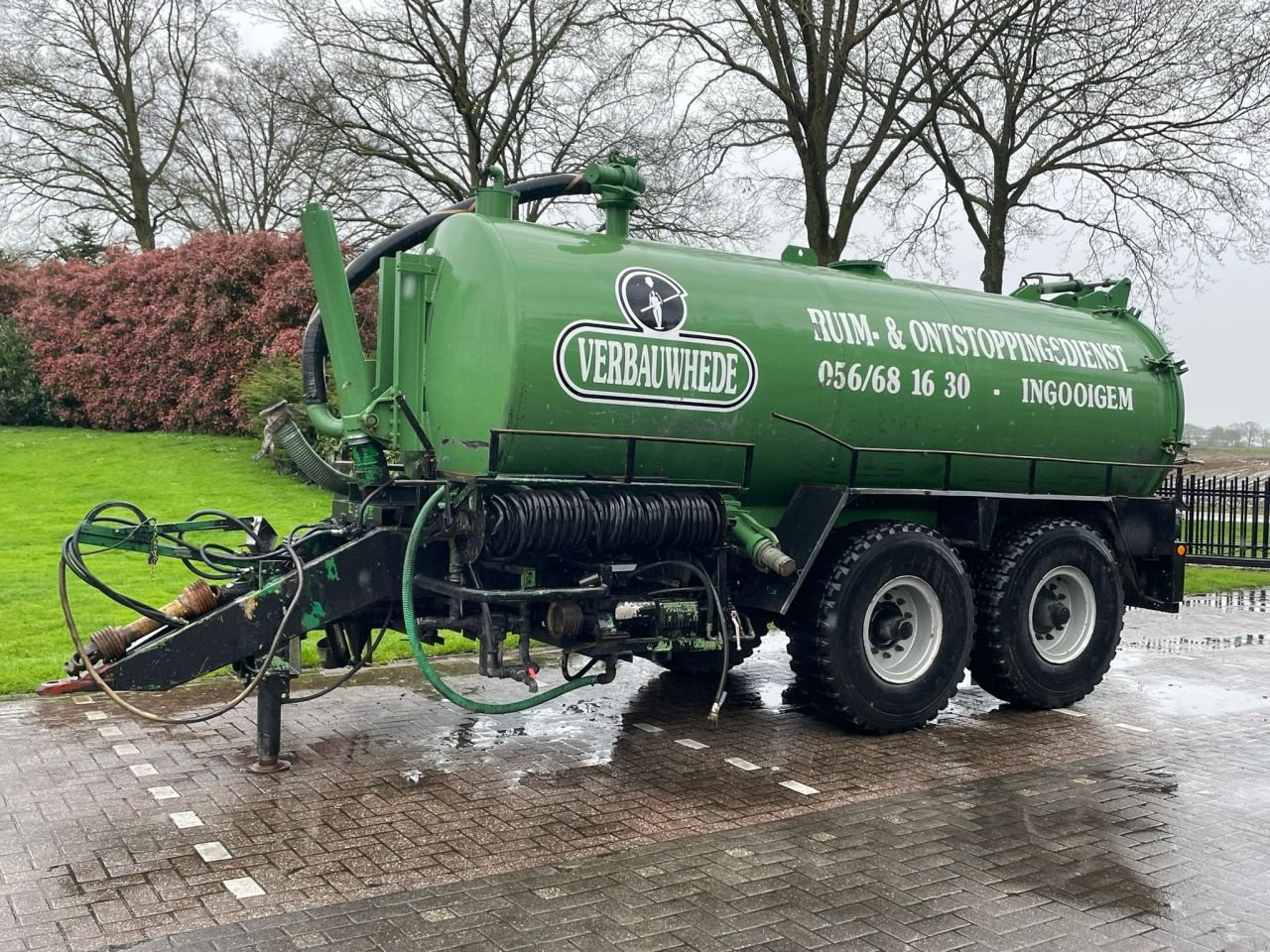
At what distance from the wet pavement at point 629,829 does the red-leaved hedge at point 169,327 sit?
45.0 ft

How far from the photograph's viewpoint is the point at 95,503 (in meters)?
15.7

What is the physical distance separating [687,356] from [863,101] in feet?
53.0

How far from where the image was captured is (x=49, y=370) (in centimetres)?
2267

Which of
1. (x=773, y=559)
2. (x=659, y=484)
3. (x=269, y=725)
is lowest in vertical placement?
(x=269, y=725)

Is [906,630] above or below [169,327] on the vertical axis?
below

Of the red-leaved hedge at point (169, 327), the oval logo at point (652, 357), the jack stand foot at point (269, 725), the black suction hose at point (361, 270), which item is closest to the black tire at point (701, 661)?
the oval logo at point (652, 357)

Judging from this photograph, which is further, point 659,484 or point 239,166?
point 239,166

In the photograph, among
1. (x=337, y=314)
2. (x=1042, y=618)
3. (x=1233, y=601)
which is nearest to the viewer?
(x=337, y=314)

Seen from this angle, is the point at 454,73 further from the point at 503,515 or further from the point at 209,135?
the point at 503,515

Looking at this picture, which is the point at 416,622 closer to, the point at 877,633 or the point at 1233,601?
the point at 877,633

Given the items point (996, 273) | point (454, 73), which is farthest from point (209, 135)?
point (996, 273)

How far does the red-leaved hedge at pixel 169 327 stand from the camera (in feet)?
66.1

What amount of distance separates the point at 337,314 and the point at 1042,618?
16.5 ft

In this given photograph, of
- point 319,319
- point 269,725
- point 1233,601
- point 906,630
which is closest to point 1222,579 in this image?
point 1233,601
